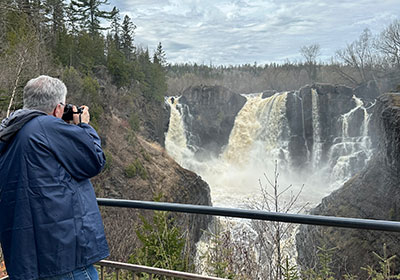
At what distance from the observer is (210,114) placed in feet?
147

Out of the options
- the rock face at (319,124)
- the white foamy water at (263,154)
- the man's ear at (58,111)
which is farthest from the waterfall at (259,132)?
the man's ear at (58,111)

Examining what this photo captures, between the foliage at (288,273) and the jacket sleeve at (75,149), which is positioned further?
the foliage at (288,273)

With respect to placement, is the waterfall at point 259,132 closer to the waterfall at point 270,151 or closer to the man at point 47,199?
the waterfall at point 270,151

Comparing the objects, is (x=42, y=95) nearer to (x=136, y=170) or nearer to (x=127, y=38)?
(x=136, y=170)

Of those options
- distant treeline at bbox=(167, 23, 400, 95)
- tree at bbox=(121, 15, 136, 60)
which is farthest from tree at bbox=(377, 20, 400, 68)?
tree at bbox=(121, 15, 136, 60)

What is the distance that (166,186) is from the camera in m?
22.9

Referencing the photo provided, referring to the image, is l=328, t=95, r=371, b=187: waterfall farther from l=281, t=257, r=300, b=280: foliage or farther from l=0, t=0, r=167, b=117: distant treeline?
l=281, t=257, r=300, b=280: foliage

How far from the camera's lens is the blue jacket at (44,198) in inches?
68.3

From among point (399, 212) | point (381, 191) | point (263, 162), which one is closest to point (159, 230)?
point (399, 212)

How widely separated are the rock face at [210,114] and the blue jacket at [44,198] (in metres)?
39.4

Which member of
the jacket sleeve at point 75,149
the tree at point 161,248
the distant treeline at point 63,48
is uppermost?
the distant treeline at point 63,48

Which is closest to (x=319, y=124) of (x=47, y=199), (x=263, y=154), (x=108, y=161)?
(x=263, y=154)

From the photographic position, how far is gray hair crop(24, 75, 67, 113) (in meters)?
1.96

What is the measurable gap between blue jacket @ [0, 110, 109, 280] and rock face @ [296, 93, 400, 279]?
1299cm
